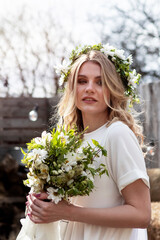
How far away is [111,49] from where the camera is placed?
219cm

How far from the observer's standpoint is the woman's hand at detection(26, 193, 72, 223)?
1689 mm

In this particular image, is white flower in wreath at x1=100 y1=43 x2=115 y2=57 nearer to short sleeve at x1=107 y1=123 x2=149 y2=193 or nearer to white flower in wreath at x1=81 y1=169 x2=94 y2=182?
short sleeve at x1=107 y1=123 x2=149 y2=193

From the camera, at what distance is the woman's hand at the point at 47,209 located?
→ 169 cm

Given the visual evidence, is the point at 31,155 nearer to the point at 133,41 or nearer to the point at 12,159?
the point at 12,159

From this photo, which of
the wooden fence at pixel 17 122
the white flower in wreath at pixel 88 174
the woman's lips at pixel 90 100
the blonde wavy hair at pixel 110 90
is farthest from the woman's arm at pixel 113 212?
the wooden fence at pixel 17 122

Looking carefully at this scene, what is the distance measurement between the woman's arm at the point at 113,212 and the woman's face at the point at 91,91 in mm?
510

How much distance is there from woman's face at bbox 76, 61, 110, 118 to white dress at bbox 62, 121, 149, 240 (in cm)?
19

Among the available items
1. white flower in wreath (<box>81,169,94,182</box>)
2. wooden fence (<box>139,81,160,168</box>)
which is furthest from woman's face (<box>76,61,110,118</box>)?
wooden fence (<box>139,81,160,168</box>)

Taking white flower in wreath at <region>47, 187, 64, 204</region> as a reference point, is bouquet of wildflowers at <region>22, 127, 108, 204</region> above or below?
above

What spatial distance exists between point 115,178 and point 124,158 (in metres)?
0.13

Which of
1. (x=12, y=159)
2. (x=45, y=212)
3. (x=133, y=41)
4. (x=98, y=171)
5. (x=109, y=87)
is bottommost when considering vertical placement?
(x=12, y=159)

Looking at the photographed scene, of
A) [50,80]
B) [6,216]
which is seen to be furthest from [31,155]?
[50,80]

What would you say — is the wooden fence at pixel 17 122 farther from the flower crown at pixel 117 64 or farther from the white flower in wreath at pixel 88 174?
the white flower in wreath at pixel 88 174

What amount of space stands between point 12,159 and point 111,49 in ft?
18.0
